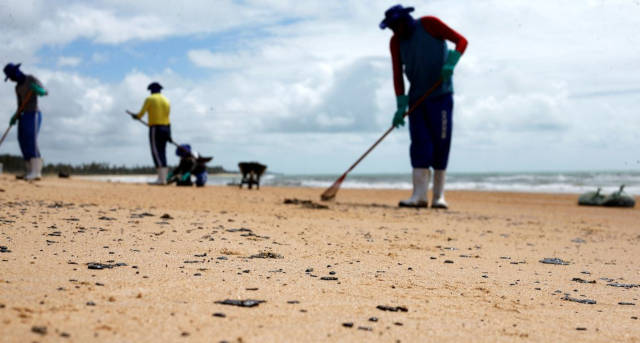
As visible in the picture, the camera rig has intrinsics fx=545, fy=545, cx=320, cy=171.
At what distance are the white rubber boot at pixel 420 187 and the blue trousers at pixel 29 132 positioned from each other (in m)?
7.35

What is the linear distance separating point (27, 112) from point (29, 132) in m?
0.39

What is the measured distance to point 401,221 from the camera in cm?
666

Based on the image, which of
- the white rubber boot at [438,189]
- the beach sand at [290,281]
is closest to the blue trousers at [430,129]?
the white rubber boot at [438,189]

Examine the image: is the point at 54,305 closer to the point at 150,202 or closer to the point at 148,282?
the point at 148,282

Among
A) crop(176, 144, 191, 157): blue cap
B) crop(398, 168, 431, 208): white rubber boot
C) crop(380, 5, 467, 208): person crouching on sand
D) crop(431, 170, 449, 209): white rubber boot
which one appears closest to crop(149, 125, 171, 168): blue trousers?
crop(176, 144, 191, 157): blue cap

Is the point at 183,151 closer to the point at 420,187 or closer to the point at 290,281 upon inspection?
the point at 420,187

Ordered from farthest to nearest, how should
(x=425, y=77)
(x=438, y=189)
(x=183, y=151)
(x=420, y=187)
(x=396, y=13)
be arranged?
(x=183, y=151), (x=438, y=189), (x=420, y=187), (x=425, y=77), (x=396, y=13)

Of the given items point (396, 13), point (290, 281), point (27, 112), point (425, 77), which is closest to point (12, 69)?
point (27, 112)

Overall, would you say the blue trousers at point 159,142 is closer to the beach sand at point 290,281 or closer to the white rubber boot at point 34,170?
the white rubber boot at point 34,170

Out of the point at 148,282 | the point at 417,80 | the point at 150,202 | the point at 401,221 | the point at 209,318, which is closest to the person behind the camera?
the point at 209,318

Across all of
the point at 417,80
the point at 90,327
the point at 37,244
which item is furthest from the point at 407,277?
the point at 417,80

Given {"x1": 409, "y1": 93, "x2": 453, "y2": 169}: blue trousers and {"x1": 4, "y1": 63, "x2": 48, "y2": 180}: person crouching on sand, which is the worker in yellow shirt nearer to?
{"x1": 4, "y1": 63, "x2": 48, "y2": 180}: person crouching on sand

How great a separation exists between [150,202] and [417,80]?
453cm

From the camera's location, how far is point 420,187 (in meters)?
8.99
